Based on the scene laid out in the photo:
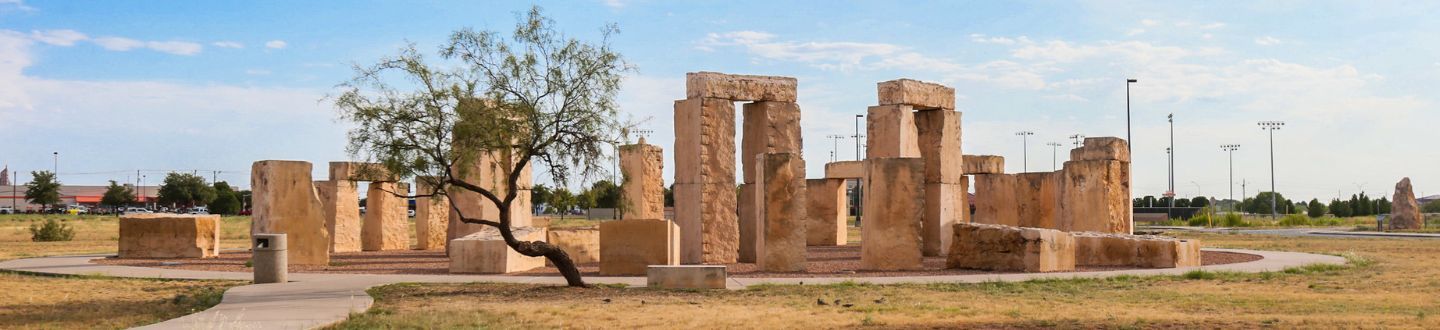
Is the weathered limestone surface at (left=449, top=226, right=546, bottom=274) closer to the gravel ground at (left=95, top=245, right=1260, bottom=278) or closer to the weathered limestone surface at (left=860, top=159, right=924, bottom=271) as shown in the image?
the gravel ground at (left=95, top=245, right=1260, bottom=278)

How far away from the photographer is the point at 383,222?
28984mm

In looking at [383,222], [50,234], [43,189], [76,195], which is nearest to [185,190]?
[43,189]

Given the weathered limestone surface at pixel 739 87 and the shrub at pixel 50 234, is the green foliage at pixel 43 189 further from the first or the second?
the weathered limestone surface at pixel 739 87

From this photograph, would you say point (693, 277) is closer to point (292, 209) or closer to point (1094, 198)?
point (292, 209)

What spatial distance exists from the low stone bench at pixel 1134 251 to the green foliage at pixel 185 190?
2905 inches

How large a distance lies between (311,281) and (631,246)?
14.1 feet

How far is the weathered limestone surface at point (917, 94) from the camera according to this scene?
24.2 meters

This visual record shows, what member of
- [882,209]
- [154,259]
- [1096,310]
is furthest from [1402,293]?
[154,259]

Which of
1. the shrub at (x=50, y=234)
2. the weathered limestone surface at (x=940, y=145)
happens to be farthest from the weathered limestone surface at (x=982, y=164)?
the shrub at (x=50, y=234)

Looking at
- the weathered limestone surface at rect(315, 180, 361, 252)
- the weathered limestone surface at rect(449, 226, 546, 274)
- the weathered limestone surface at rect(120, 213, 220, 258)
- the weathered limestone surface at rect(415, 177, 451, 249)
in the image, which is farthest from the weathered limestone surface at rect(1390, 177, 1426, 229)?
the weathered limestone surface at rect(120, 213, 220, 258)

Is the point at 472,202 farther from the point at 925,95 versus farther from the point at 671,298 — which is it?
the point at 671,298

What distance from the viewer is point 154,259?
77.9 ft

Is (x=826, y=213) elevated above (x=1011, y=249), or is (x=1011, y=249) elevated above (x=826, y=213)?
(x=826, y=213)

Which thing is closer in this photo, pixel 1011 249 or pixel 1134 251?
pixel 1011 249
